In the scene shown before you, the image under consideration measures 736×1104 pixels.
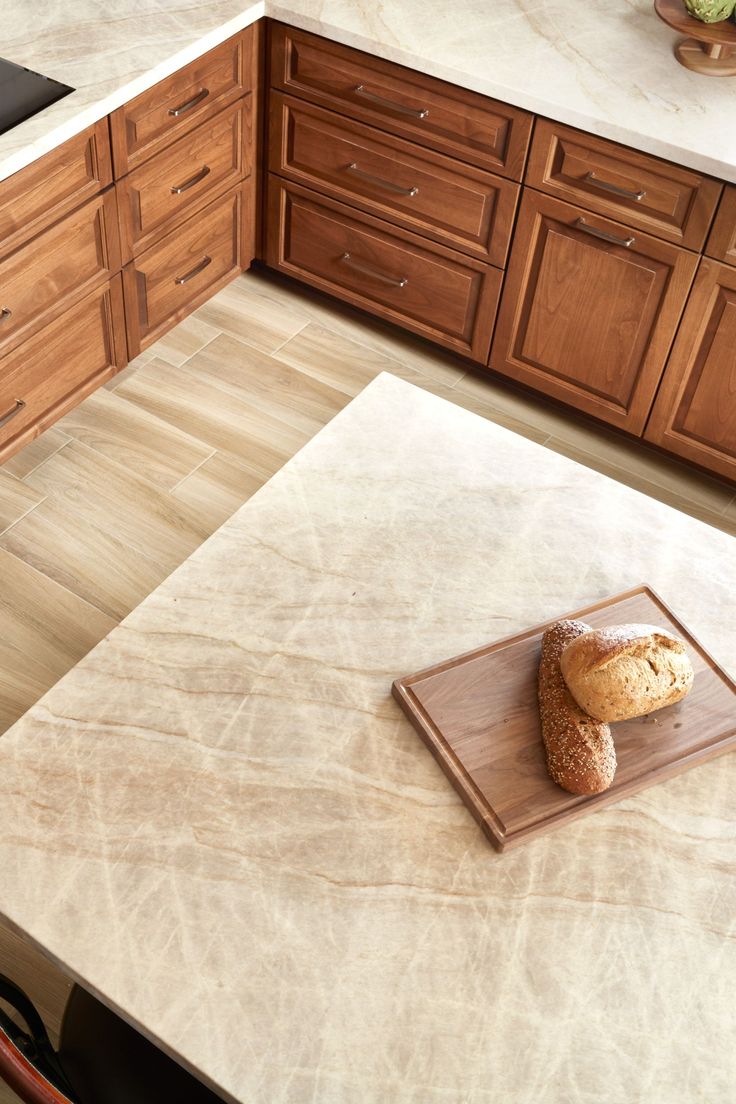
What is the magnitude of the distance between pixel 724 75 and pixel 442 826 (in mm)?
1883

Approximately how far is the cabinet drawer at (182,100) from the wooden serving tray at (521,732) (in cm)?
156

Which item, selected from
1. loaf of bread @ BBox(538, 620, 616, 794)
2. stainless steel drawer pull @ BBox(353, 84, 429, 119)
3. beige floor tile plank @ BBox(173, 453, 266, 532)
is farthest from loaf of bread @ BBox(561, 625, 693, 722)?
stainless steel drawer pull @ BBox(353, 84, 429, 119)

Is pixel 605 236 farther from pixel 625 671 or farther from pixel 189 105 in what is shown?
pixel 625 671

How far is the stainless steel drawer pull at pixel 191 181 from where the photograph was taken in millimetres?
2684

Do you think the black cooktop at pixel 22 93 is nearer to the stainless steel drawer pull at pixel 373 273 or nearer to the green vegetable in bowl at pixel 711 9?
the stainless steel drawer pull at pixel 373 273

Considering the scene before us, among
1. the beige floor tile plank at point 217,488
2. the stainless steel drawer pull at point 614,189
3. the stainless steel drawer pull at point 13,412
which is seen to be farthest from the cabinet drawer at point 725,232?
the stainless steel drawer pull at point 13,412

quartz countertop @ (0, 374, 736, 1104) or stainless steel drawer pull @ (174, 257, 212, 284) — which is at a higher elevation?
quartz countertop @ (0, 374, 736, 1104)

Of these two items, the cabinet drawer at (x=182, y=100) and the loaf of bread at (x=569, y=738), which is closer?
the loaf of bread at (x=569, y=738)

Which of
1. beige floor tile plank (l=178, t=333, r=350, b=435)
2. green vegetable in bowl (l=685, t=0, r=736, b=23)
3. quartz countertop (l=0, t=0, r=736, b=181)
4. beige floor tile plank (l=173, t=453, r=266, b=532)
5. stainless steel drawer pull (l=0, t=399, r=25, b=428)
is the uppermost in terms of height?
green vegetable in bowl (l=685, t=0, r=736, b=23)

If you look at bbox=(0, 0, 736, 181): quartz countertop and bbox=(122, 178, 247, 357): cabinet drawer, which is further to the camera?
bbox=(122, 178, 247, 357): cabinet drawer

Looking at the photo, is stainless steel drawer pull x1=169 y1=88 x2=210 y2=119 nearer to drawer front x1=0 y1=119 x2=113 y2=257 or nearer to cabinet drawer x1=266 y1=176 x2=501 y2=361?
drawer front x1=0 y1=119 x2=113 y2=257

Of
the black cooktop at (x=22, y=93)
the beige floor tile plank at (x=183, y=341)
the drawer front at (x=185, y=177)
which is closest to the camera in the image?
the black cooktop at (x=22, y=93)

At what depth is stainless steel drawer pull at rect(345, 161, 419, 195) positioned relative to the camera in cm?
275

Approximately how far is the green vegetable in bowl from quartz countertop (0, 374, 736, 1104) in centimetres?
133
